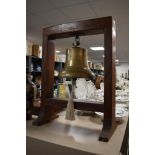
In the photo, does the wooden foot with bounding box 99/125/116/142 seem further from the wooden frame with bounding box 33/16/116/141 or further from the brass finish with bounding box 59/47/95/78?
the brass finish with bounding box 59/47/95/78

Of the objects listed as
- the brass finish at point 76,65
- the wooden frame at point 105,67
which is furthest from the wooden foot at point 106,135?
the brass finish at point 76,65

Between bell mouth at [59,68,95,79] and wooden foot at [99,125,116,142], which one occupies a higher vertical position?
bell mouth at [59,68,95,79]

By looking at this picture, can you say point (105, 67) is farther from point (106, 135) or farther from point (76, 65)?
point (106, 135)

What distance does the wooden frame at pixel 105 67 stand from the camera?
1088 millimetres

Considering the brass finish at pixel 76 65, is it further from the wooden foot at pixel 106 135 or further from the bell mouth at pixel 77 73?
the wooden foot at pixel 106 135

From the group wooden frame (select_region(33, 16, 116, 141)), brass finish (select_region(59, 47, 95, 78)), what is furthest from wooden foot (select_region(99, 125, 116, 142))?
brass finish (select_region(59, 47, 95, 78))

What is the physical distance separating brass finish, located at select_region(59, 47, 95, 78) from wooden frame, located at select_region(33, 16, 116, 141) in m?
0.14

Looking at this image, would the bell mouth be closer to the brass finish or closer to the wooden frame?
the brass finish

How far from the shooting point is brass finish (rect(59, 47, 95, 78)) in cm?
117

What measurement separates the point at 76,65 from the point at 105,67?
218 millimetres

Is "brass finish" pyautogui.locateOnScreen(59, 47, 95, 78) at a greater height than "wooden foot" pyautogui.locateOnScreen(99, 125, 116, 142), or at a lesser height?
greater

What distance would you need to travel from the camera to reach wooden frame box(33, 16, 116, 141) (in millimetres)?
1088

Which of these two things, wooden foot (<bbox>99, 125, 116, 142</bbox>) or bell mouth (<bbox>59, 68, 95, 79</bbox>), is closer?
wooden foot (<bbox>99, 125, 116, 142</bbox>)
